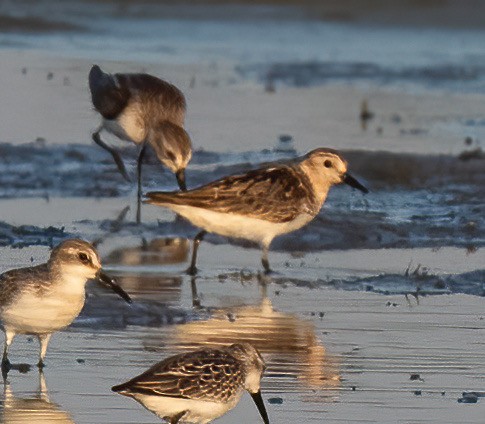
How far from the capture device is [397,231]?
13.1m

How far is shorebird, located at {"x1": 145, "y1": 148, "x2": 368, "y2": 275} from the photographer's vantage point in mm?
11508

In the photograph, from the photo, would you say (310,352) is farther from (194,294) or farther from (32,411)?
(32,411)

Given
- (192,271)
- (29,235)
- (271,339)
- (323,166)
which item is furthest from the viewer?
(29,235)

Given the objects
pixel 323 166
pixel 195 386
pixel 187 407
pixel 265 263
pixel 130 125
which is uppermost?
pixel 323 166

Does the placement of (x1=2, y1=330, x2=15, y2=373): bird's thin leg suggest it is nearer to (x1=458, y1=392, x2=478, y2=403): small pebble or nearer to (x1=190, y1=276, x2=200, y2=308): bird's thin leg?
(x1=190, y1=276, x2=200, y2=308): bird's thin leg

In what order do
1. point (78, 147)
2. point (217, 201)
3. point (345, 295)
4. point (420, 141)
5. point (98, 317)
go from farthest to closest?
point (420, 141), point (78, 147), point (217, 201), point (345, 295), point (98, 317)

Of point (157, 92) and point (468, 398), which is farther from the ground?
point (157, 92)

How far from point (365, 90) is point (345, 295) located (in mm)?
11357

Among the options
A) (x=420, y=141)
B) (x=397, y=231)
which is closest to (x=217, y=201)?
(x=397, y=231)

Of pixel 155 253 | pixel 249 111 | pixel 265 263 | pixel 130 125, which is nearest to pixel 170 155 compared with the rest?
pixel 130 125

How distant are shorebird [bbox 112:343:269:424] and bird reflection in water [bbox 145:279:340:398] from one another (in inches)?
40.2

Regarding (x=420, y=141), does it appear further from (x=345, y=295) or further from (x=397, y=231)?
(x=345, y=295)

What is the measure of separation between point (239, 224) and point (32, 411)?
402cm

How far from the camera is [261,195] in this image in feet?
38.8
